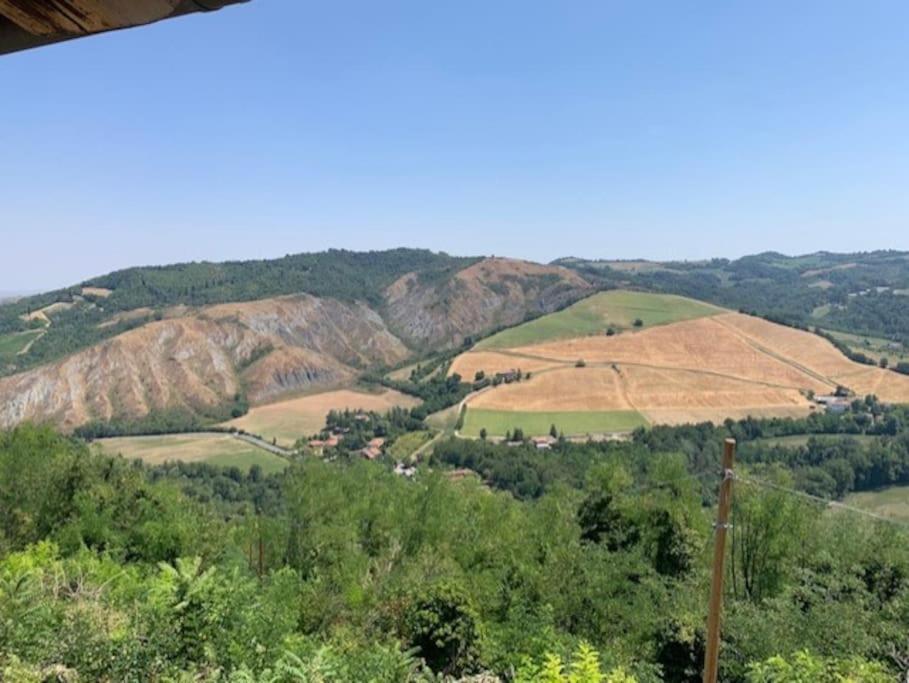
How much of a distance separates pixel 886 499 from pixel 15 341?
615ft

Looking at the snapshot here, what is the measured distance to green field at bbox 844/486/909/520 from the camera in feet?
207

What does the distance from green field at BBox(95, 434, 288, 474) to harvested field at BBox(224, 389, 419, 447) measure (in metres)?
7.48

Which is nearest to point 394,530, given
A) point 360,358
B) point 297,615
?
point 297,615

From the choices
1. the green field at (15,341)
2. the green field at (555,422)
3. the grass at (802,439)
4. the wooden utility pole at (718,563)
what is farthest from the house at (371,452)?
the green field at (15,341)

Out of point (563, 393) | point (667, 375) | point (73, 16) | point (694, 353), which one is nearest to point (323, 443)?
point (563, 393)

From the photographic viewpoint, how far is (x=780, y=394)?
10862 centimetres

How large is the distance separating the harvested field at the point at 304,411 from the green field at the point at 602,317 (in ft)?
105

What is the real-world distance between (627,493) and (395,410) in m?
89.4

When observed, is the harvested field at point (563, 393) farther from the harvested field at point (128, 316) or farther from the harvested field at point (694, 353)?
the harvested field at point (128, 316)

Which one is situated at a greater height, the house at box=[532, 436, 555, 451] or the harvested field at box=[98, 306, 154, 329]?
the harvested field at box=[98, 306, 154, 329]

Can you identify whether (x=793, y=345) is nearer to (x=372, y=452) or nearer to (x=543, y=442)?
(x=543, y=442)

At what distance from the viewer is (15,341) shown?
156 meters

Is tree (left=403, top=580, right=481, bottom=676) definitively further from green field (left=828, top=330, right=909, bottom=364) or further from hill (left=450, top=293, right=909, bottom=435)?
green field (left=828, top=330, right=909, bottom=364)

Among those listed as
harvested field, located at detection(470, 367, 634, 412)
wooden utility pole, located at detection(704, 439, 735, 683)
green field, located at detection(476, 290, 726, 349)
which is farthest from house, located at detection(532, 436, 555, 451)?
wooden utility pole, located at detection(704, 439, 735, 683)
